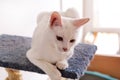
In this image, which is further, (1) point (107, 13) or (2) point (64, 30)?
(1) point (107, 13)

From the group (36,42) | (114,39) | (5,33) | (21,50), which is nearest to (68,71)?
(36,42)

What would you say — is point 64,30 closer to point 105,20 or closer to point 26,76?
point 26,76

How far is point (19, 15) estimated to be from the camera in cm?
131

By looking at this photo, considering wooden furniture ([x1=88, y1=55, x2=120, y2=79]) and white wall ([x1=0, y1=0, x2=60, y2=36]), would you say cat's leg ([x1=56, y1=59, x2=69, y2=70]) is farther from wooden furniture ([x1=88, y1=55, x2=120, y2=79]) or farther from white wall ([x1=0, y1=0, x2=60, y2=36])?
wooden furniture ([x1=88, y1=55, x2=120, y2=79])

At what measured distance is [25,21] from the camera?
138 centimetres

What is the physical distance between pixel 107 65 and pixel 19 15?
34.5 inches

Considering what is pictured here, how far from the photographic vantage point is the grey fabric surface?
84 centimetres

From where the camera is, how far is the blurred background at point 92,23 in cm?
124

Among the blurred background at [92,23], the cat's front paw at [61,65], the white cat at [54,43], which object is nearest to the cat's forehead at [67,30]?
the white cat at [54,43]

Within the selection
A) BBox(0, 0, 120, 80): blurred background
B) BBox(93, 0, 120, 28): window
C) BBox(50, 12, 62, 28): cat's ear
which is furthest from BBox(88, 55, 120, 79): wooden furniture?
BBox(50, 12, 62, 28): cat's ear

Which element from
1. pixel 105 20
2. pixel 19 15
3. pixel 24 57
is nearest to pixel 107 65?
pixel 105 20

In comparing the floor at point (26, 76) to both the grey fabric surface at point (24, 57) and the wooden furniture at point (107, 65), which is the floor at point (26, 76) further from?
the wooden furniture at point (107, 65)

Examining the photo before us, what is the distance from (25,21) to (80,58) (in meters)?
0.55

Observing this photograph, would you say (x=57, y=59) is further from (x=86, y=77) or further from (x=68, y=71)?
(x=86, y=77)
